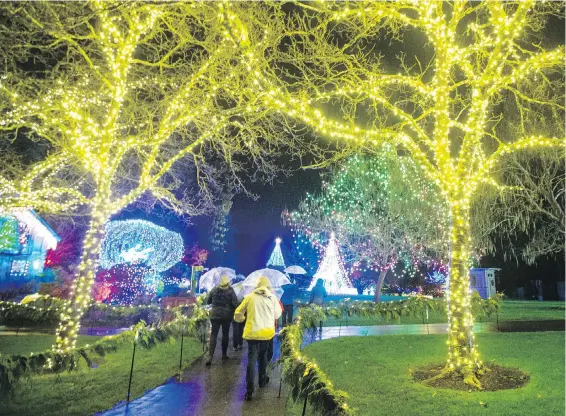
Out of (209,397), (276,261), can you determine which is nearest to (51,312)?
(209,397)

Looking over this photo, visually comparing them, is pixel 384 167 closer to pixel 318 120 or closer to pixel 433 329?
pixel 433 329

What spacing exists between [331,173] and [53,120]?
26.5m

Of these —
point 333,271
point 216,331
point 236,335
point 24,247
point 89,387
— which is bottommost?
point 89,387

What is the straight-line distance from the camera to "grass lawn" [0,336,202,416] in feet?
20.2

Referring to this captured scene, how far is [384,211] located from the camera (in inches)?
1195

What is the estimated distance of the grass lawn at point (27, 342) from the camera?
10.6 meters

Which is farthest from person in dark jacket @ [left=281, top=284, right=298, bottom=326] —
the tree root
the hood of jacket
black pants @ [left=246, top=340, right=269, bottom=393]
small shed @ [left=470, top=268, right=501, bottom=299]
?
small shed @ [left=470, top=268, right=501, bottom=299]

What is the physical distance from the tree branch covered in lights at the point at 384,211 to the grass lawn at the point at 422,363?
16460 millimetres

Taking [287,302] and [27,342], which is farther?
[287,302]

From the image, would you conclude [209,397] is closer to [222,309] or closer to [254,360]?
[254,360]

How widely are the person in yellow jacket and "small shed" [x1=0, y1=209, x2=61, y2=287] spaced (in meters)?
23.0

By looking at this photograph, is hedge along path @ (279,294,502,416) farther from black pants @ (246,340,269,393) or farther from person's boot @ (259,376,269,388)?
person's boot @ (259,376,269,388)

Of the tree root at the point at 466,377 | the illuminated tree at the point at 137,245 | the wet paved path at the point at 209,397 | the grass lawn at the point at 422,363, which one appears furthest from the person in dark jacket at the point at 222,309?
the illuminated tree at the point at 137,245

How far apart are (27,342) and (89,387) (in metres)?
5.96
